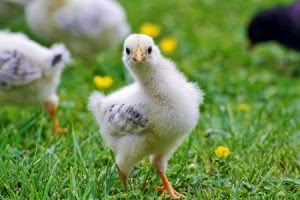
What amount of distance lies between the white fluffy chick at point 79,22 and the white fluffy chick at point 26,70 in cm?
127

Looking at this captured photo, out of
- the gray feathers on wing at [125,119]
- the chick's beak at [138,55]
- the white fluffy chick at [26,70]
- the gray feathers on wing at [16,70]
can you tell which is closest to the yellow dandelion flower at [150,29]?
the white fluffy chick at [26,70]

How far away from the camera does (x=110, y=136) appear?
3.00 meters

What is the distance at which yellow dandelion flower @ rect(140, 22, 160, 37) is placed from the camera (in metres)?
6.14

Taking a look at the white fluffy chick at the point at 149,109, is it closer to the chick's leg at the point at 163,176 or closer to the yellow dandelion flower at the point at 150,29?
the chick's leg at the point at 163,176

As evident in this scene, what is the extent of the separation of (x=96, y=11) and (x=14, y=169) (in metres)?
2.47

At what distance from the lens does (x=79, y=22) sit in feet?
17.3

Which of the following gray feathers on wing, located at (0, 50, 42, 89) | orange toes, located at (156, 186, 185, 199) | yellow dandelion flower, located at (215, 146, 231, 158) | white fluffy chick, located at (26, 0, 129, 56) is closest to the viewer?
orange toes, located at (156, 186, 185, 199)

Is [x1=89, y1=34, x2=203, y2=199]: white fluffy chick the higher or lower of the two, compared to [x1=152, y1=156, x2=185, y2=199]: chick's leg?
higher

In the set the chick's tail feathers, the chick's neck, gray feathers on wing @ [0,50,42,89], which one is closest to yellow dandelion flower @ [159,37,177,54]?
gray feathers on wing @ [0,50,42,89]

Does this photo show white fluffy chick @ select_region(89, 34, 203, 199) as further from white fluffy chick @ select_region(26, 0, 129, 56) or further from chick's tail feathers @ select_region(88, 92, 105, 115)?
white fluffy chick @ select_region(26, 0, 129, 56)

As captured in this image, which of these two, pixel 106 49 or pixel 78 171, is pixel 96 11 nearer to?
pixel 106 49

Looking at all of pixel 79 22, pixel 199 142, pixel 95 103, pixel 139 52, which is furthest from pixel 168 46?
pixel 139 52

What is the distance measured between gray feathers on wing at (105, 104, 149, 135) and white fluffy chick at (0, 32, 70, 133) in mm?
984

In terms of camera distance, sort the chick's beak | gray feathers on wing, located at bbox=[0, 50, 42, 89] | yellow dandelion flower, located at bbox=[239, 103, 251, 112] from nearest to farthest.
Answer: the chick's beak < gray feathers on wing, located at bbox=[0, 50, 42, 89] < yellow dandelion flower, located at bbox=[239, 103, 251, 112]
